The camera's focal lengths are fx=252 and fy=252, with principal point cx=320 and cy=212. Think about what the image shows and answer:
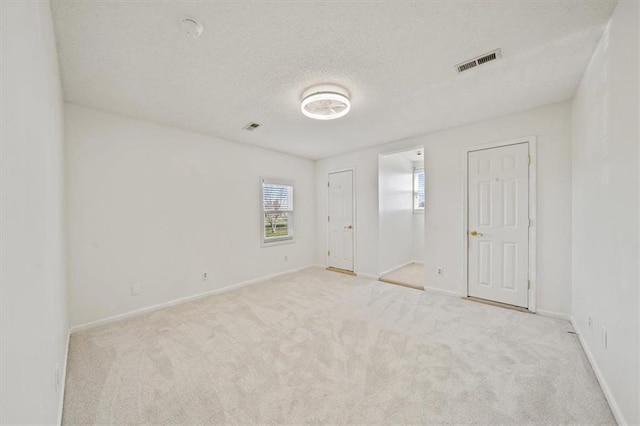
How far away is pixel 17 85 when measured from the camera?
911 millimetres

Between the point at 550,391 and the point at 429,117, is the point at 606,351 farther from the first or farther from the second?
the point at 429,117

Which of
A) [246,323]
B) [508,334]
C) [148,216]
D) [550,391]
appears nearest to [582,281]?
[508,334]

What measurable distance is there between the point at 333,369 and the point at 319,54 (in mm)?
2538

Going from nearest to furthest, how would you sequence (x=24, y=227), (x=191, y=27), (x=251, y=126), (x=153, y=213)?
(x=24, y=227), (x=191, y=27), (x=153, y=213), (x=251, y=126)

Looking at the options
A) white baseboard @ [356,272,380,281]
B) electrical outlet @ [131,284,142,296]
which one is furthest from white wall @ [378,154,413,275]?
electrical outlet @ [131,284,142,296]

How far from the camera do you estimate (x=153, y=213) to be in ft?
11.0

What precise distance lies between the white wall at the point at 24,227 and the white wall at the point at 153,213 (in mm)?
1867

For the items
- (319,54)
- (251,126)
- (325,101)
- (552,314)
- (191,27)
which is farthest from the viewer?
(251,126)

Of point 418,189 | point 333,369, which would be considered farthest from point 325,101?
point 418,189

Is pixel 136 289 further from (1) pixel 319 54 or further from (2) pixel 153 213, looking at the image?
(1) pixel 319 54

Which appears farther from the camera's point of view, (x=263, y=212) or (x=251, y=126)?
(x=263, y=212)

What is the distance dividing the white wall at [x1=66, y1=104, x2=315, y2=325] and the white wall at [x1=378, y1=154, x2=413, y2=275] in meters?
2.27

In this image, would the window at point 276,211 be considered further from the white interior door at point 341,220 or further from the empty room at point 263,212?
the white interior door at point 341,220

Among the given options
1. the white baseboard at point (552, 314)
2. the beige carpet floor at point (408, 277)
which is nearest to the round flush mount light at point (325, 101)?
the beige carpet floor at point (408, 277)
